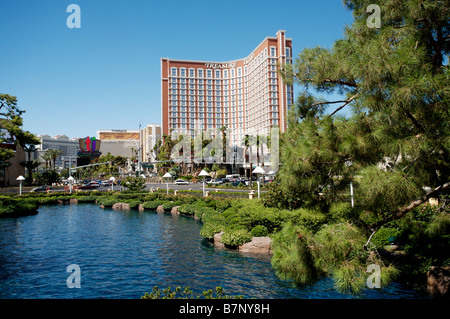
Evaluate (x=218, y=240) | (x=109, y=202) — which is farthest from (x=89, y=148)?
(x=218, y=240)

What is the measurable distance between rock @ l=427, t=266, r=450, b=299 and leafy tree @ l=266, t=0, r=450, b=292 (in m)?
4.32

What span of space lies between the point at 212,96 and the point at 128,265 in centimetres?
11766

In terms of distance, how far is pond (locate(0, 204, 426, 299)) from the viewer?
984 cm

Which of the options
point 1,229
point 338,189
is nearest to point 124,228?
point 1,229

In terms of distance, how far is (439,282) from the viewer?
8.84m

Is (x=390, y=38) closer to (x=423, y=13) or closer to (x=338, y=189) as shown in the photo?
(x=423, y=13)

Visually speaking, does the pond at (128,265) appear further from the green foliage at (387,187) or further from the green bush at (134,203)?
the green bush at (134,203)

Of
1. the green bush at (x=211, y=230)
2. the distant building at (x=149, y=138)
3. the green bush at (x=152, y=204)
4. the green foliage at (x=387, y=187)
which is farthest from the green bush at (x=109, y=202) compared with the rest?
the distant building at (x=149, y=138)

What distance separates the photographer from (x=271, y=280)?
35.2 feet

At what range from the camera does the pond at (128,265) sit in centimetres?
→ 984

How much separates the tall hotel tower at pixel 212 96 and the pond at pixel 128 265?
312 feet

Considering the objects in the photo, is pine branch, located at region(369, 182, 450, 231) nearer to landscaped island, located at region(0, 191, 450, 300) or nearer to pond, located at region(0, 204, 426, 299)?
landscaped island, located at region(0, 191, 450, 300)

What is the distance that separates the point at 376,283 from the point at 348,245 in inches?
25.9

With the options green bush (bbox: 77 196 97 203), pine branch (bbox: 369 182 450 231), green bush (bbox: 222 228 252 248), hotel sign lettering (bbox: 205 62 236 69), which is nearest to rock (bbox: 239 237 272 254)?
green bush (bbox: 222 228 252 248)
